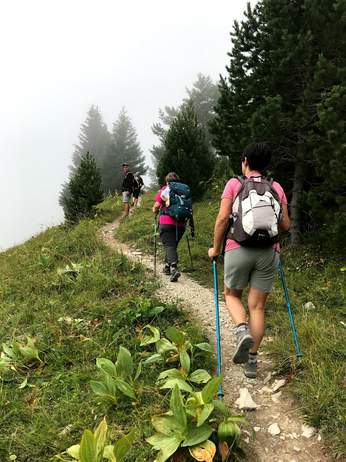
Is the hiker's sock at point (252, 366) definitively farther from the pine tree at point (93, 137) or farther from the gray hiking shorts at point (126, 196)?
the pine tree at point (93, 137)

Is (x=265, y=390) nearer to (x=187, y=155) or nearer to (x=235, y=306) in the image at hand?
Answer: (x=235, y=306)

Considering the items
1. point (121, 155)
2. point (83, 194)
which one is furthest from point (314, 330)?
point (121, 155)

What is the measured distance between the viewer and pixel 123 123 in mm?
47781

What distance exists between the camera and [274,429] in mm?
3211

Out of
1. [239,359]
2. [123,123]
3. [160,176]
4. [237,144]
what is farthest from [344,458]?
[123,123]

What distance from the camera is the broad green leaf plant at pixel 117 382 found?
11.5 feet

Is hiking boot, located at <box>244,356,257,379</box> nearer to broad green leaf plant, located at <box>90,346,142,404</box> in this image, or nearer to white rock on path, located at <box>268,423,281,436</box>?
white rock on path, located at <box>268,423,281,436</box>

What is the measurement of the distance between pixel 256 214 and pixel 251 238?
0.75ft

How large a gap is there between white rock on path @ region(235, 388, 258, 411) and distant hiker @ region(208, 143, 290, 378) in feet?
0.95

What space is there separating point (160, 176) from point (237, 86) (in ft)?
24.1

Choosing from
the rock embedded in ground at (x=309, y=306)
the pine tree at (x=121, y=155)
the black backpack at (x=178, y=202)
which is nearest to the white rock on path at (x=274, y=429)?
the rock embedded in ground at (x=309, y=306)

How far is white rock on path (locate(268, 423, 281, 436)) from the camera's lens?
10.4 ft

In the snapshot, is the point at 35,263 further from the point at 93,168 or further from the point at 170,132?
the point at 170,132

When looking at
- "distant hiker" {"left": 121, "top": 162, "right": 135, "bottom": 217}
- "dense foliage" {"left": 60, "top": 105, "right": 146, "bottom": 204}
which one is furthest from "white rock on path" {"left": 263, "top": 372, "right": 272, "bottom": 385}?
"dense foliage" {"left": 60, "top": 105, "right": 146, "bottom": 204}
